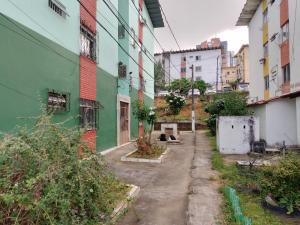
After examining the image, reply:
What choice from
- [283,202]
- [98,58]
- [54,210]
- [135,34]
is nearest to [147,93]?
[135,34]

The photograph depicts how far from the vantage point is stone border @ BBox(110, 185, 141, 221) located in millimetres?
4875

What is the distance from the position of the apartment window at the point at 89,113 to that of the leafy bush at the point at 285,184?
24.1 ft

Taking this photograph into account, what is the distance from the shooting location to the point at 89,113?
12281 millimetres

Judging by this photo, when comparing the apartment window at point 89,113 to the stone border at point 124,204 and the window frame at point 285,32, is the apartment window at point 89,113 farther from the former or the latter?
the window frame at point 285,32

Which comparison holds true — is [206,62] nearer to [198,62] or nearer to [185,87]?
[198,62]

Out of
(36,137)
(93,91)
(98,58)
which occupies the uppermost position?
(98,58)

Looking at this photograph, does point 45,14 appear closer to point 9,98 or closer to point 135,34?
point 9,98

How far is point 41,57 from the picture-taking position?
27.9 feet

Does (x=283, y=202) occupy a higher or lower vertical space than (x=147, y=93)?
lower

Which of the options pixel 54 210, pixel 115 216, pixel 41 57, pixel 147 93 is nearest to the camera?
pixel 54 210

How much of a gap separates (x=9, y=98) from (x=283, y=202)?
6916 millimetres

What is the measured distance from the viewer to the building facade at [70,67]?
7.18 metres

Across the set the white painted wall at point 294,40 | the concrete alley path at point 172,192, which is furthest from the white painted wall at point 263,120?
the concrete alley path at point 172,192

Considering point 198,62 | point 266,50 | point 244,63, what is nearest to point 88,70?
point 266,50
